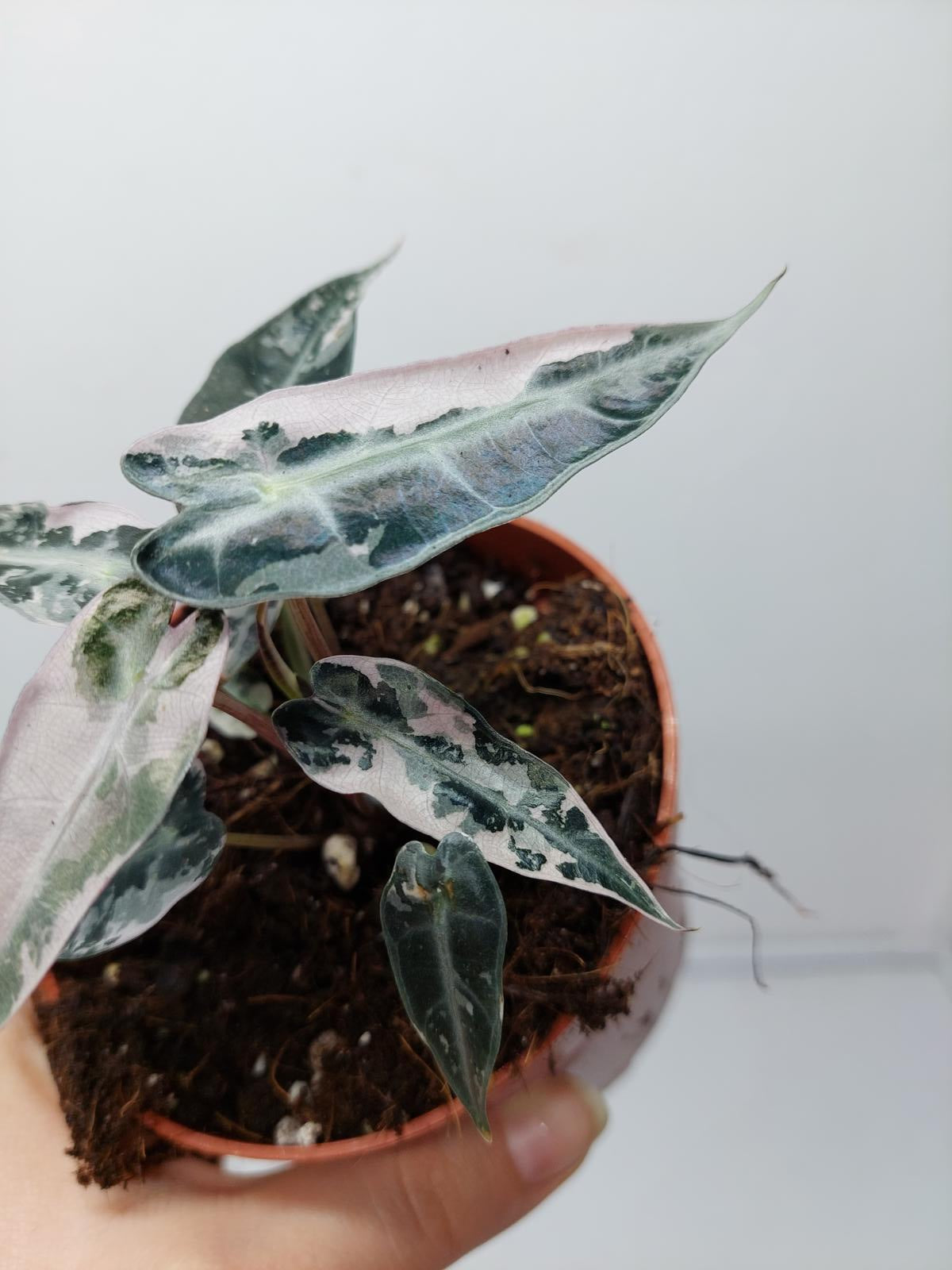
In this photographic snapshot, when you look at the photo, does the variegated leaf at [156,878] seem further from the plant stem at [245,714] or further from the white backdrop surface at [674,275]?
the white backdrop surface at [674,275]

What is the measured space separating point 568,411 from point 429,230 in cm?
103

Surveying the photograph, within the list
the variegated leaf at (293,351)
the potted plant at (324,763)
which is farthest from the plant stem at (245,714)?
the variegated leaf at (293,351)

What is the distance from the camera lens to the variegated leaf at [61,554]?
593 mm

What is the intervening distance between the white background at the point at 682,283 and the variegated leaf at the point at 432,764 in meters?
0.79

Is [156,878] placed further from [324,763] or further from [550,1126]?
[550,1126]

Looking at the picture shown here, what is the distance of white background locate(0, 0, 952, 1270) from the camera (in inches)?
52.4

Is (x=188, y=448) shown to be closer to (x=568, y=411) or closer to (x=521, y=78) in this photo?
(x=568, y=411)

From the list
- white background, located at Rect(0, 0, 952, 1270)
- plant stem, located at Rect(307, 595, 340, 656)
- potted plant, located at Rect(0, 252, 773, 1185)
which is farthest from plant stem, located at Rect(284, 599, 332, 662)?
white background, located at Rect(0, 0, 952, 1270)

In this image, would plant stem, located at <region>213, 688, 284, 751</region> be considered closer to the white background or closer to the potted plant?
the potted plant

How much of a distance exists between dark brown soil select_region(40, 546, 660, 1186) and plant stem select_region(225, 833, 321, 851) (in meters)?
0.01

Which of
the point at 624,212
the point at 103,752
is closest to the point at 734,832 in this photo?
the point at 624,212

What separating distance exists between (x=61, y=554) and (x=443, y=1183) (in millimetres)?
638

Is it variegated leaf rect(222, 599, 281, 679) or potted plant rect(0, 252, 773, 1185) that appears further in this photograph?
variegated leaf rect(222, 599, 281, 679)

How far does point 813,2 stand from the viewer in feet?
4.40
